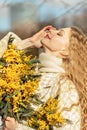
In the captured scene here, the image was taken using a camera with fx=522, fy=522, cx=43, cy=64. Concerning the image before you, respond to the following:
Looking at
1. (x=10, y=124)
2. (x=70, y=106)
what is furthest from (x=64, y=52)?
(x=10, y=124)

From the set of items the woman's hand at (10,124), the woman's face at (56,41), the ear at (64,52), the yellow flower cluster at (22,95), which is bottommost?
the woman's hand at (10,124)

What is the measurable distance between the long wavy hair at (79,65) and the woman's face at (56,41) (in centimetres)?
2

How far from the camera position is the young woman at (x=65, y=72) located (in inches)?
47.8

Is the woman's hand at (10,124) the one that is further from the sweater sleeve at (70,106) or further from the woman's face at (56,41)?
the woman's face at (56,41)

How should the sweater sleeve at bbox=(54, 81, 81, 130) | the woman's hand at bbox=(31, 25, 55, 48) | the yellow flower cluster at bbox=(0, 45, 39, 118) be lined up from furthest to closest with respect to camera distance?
the woman's hand at bbox=(31, 25, 55, 48), the sweater sleeve at bbox=(54, 81, 81, 130), the yellow flower cluster at bbox=(0, 45, 39, 118)

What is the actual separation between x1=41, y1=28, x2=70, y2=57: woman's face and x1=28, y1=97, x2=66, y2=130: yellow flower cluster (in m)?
0.16

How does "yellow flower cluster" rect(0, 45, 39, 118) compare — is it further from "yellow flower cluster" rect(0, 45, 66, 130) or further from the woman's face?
the woman's face

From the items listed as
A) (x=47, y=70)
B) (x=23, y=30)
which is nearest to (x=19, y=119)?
(x=47, y=70)

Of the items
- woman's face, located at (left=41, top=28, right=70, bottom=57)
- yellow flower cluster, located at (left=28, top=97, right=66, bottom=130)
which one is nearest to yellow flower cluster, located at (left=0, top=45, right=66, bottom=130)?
yellow flower cluster, located at (left=28, top=97, right=66, bottom=130)

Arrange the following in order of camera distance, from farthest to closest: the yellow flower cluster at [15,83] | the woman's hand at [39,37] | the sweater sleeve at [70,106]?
1. the woman's hand at [39,37]
2. the sweater sleeve at [70,106]
3. the yellow flower cluster at [15,83]

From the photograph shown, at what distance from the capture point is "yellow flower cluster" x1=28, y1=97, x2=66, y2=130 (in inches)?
44.6

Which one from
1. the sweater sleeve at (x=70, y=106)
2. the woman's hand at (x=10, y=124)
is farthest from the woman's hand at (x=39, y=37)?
the woman's hand at (x=10, y=124)

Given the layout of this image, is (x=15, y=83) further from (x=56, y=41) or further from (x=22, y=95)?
(x=56, y=41)

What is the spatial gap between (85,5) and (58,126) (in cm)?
148
